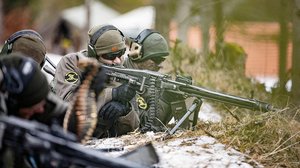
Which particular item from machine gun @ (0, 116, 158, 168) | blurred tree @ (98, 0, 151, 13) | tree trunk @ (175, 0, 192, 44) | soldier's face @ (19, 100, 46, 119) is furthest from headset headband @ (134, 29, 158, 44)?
blurred tree @ (98, 0, 151, 13)

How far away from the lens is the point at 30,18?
39531 mm

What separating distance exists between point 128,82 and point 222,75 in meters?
5.58

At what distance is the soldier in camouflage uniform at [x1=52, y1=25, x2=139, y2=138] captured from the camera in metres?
7.41

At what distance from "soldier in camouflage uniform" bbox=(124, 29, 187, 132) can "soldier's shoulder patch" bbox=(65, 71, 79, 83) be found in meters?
0.73

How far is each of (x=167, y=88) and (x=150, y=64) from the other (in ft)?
2.82

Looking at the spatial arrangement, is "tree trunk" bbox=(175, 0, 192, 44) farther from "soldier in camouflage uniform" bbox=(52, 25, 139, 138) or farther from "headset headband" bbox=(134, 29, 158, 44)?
"soldier in camouflage uniform" bbox=(52, 25, 139, 138)

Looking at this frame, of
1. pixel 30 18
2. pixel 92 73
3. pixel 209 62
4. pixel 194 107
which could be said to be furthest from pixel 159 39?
pixel 30 18

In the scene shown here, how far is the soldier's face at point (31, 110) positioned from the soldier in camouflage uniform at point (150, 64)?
2.85 meters

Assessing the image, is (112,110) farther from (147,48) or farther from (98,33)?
(147,48)

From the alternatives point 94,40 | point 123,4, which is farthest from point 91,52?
point 123,4

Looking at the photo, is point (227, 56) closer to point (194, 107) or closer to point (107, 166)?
point (194, 107)

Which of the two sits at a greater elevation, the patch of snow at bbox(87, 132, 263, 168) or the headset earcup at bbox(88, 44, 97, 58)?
the headset earcup at bbox(88, 44, 97, 58)

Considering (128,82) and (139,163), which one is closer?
(139,163)

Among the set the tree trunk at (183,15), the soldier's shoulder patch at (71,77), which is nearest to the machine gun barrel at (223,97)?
the soldier's shoulder patch at (71,77)
